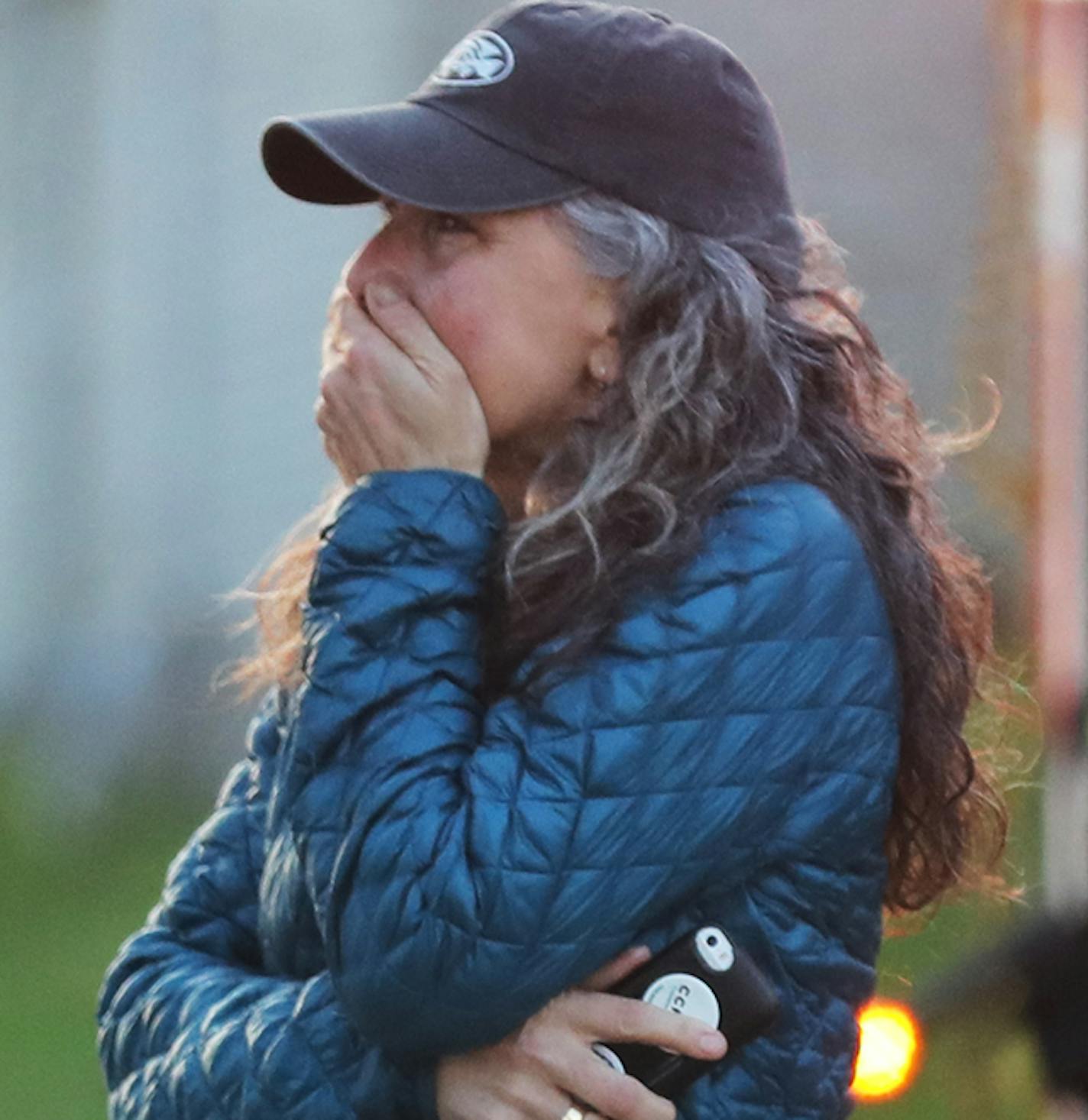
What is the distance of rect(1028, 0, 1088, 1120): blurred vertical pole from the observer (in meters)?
4.13

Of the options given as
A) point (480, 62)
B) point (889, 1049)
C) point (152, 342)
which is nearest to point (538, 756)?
point (480, 62)

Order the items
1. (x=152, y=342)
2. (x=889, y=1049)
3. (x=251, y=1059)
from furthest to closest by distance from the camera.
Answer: (x=152, y=342) → (x=889, y=1049) → (x=251, y=1059)

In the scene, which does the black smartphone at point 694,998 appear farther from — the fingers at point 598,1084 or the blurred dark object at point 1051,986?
the blurred dark object at point 1051,986

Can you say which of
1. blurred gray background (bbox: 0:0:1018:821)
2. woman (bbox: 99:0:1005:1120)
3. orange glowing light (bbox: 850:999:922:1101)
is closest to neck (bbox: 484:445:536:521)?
woman (bbox: 99:0:1005:1120)

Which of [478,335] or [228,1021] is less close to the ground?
[478,335]

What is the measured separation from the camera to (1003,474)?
4.68 meters

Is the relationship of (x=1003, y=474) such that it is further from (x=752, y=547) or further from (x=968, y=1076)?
(x=752, y=547)

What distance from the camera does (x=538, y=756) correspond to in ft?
6.35

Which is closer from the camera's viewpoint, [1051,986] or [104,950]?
[1051,986]

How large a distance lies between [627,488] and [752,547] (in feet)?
0.53

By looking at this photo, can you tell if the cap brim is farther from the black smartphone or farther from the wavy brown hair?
the black smartphone

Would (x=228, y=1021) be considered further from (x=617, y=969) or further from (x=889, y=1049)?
(x=889, y=1049)

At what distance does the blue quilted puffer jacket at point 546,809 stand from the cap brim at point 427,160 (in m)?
0.29

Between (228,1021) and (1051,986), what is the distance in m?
1.04
